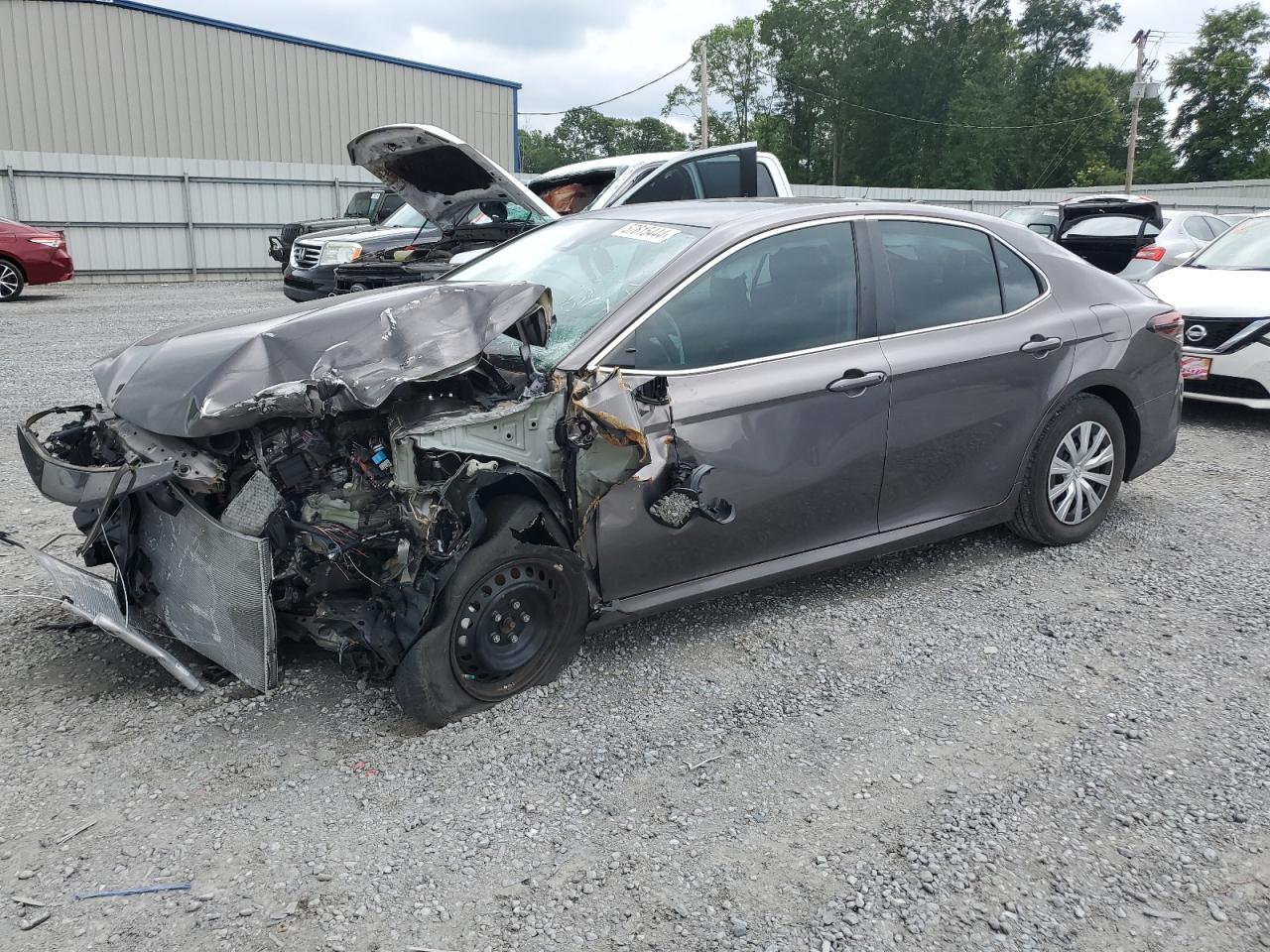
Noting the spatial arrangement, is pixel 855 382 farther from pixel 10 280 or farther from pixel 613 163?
pixel 10 280

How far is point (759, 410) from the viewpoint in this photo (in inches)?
144

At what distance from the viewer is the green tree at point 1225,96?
189ft

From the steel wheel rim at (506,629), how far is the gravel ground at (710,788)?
0.12m

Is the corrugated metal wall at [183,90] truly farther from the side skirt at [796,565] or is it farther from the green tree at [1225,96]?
the green tree at [1225,96]

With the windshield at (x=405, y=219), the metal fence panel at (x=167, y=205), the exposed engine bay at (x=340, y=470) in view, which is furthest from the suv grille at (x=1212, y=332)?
the metal fence panel at (x=167, y=205)

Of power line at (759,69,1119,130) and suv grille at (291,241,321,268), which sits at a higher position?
power line at (759,69,1119,130)

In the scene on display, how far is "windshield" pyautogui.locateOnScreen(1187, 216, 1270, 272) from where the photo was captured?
8.25 meters

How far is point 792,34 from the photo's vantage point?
65.4 meters

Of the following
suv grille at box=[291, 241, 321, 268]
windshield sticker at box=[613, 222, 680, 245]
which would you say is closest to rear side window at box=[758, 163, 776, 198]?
windshield sticker at box=[613, 222, 680, 245]

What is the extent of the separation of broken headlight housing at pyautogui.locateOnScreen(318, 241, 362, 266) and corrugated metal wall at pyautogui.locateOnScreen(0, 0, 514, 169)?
46.7 feet

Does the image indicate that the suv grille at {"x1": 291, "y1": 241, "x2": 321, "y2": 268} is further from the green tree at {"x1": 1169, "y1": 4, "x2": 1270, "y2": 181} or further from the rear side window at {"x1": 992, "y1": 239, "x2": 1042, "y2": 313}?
the green tree at {"x1": 1169, "y1": 4, "x2": 1270, "y2": 181}

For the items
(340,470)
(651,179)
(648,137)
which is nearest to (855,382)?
(340,470)

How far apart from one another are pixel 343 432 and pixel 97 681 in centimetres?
138

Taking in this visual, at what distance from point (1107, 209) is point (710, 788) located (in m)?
11.2
